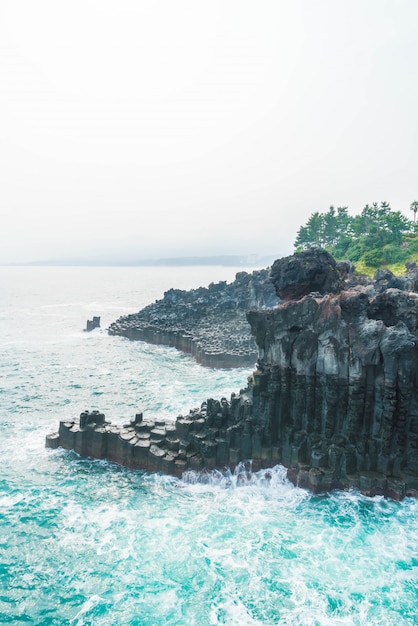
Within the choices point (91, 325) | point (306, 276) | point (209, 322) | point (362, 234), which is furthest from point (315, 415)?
point (362, 234)

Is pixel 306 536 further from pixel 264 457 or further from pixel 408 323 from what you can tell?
pixel 408 323

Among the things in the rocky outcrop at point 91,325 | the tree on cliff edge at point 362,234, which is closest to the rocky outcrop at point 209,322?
the rocky outcrop at point 91,325

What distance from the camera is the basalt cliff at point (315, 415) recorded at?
17.6 meters

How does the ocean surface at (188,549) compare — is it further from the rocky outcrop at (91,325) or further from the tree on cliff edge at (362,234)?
the tree on cliff edge at (362,234)

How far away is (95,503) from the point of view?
17.8 m

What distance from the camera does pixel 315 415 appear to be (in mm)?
19406

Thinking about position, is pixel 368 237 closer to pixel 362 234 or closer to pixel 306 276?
pixel 362 234

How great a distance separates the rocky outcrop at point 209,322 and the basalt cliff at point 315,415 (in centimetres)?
2041

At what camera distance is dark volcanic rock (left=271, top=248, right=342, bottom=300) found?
2359 cm

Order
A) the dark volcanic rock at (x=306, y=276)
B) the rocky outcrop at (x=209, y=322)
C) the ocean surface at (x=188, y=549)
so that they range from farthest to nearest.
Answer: the rocky outcrop at (x=209, y=322)
the dark volcanic rock at (x=306, y=276)
the ocean surface at (x=188, y=549)

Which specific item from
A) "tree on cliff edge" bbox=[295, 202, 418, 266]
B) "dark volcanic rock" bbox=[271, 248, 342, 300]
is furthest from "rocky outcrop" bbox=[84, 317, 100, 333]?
"dark volcanic rock" bbox=[271, 248, 342, 300]

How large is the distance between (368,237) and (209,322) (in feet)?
127

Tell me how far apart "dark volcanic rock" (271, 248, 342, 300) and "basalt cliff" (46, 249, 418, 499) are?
2.98 meters

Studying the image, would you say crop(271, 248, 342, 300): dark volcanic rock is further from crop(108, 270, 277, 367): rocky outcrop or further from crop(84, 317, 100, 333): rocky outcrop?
crop(84, 317, 100, 333): rocky outcrop
